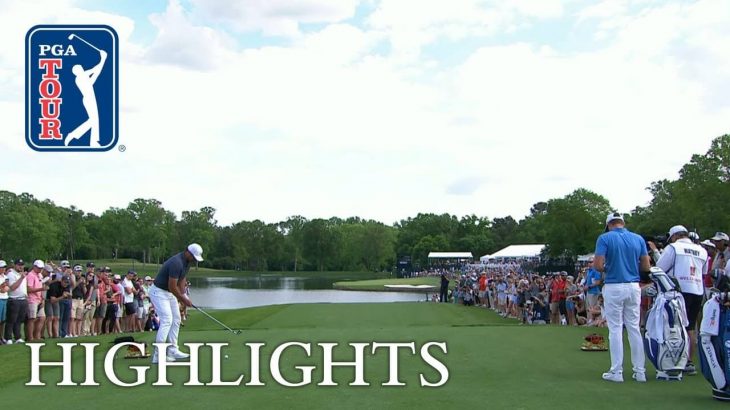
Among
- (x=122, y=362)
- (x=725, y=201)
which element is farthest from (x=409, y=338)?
(x=725, y=201)

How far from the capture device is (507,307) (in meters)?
30.1

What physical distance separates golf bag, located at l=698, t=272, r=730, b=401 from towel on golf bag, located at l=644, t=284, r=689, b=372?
2.78 ft

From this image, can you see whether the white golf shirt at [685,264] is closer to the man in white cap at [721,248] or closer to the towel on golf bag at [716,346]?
the man in white cap at [721,248]

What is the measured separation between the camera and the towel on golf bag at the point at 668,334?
877 cm

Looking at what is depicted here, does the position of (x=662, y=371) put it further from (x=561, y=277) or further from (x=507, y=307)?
(x=507, y=307)

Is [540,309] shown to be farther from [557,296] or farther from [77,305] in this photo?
[77,305]

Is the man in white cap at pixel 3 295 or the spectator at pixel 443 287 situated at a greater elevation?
the man in white cap at pixel 3 295

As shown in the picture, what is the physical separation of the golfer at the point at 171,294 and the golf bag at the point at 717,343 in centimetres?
710

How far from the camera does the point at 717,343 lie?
25.3 feet

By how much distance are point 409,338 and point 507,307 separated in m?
17.2

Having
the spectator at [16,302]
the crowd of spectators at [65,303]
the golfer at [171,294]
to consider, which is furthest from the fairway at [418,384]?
the crowd of spectators at [65,303]

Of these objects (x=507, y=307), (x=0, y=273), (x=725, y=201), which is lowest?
(x=507, y=307)

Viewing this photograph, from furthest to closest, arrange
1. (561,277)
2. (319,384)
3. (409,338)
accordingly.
A: (561,277)
(409,338)
(319,384)

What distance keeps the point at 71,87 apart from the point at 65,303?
5.76 metres
